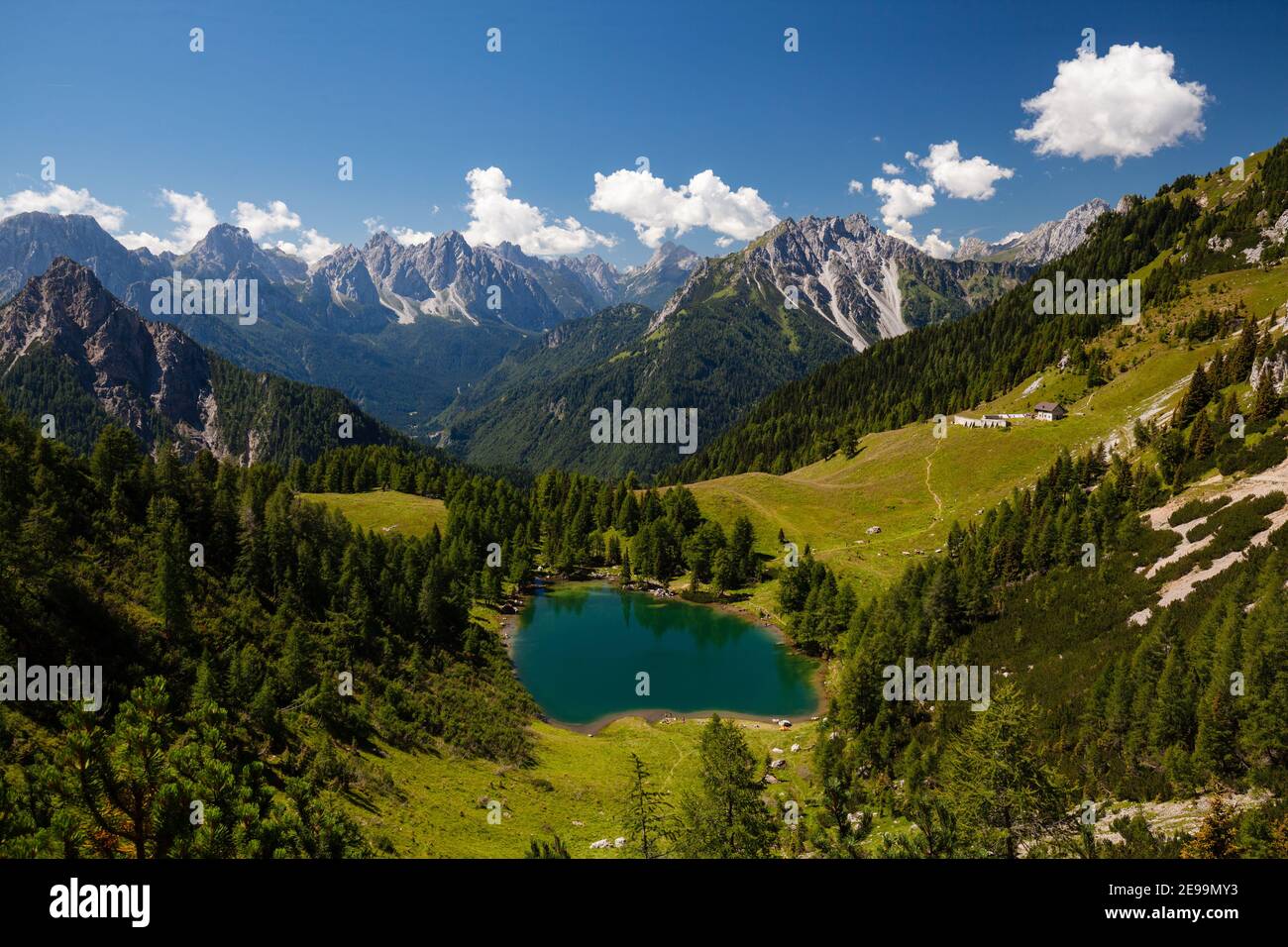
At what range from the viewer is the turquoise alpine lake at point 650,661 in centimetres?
7388

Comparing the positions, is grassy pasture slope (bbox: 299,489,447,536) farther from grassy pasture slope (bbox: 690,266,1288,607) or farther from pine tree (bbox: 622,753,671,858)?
pine tree (bbox: 622,753,671,858)

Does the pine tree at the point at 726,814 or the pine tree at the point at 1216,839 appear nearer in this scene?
the pine tree at the point at 1216,839

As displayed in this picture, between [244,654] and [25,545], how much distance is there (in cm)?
1309

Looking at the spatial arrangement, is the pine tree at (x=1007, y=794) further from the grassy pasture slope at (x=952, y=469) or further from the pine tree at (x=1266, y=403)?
the grassy pasture slope at (x=952, y=469)

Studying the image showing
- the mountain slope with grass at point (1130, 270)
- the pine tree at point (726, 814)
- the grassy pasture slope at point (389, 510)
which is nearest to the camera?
the pine tree at point (726, 814)

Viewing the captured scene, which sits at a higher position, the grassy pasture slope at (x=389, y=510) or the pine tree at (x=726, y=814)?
the grassy pasture slope at (x=389, y=510)

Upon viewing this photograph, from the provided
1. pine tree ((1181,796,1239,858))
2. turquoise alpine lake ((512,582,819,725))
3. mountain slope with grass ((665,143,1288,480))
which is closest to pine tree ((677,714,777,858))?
pine tree ((1181,796,1239,858))

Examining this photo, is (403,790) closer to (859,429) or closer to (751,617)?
(751,617)

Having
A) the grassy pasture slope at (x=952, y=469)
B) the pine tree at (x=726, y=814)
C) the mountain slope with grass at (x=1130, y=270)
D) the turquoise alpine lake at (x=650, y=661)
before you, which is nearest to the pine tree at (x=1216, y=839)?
the pine tree at (x=726, y=814)

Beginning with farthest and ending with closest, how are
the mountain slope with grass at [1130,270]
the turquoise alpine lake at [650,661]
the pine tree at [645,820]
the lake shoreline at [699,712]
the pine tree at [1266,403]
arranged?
the mountain slope with grass at [1130,270], the turquoise alpine lake at [650,661], the pine tree at [1266,403], the lake shoreline at [699,712], the pine tree at [645,820]

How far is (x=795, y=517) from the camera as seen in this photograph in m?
128

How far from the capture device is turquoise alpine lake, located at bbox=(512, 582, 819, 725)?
73875 mm
